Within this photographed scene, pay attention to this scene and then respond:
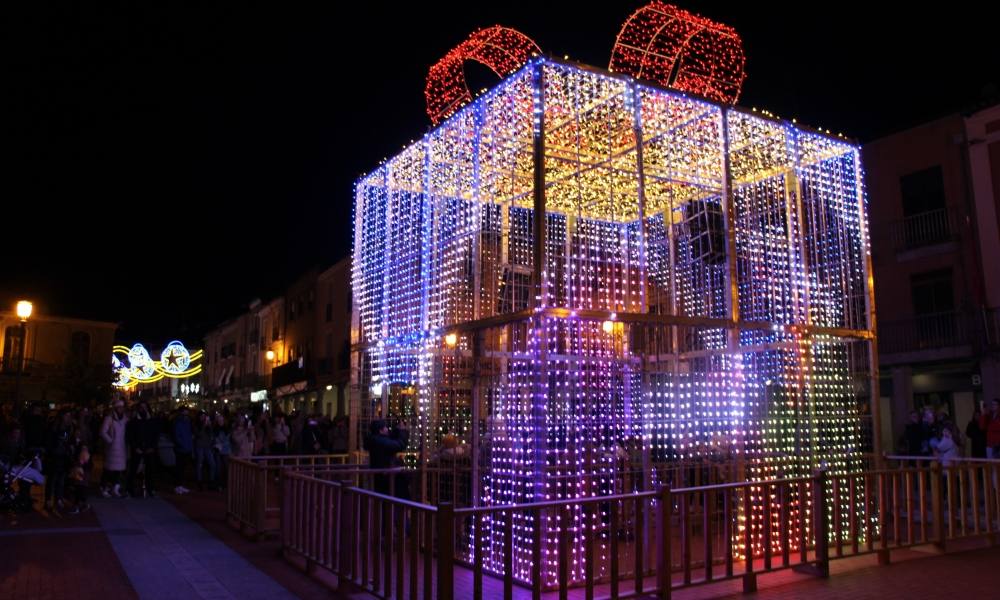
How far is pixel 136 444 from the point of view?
1449cm

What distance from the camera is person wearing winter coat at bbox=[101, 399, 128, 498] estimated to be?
1393cm

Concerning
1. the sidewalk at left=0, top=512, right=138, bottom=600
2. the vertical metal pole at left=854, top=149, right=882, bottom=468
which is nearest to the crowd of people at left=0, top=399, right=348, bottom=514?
the sidewalk at left=0, top=512, right=138, bottom=600

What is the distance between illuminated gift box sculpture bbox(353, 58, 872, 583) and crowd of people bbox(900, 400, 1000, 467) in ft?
9.00

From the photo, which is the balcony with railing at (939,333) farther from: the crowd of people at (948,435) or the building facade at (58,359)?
the building facade at (58,359)

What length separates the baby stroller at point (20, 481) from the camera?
11.9m

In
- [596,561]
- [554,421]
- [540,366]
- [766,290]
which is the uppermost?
[766,290]

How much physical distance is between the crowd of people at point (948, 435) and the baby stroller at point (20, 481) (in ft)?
46.8

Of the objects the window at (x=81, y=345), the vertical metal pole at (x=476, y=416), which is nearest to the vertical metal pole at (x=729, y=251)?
the vertical metal pole at (x=476, y=416)

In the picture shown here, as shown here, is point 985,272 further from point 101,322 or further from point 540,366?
point 101,322

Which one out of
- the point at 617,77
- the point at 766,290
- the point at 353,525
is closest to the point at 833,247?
the point at 766,290

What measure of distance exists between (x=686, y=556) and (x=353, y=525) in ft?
9.84

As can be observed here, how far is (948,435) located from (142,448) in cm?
1410

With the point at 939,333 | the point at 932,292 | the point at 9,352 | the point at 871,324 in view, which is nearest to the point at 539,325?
the point at 871,324

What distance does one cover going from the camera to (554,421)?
8055mm
